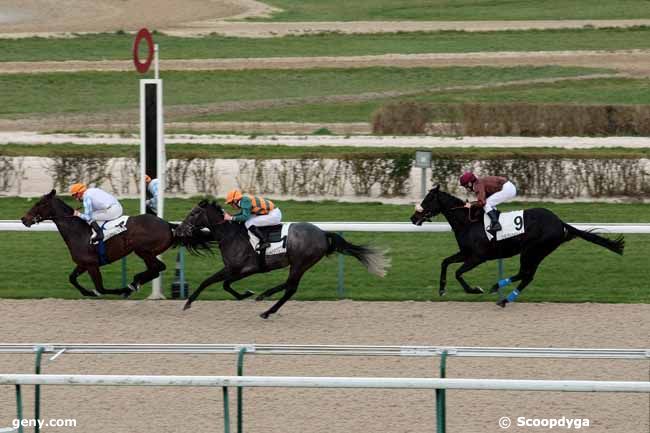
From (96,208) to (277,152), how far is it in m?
7.27

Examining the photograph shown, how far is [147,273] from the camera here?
1103cm

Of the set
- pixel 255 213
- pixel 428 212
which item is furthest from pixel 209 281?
pixel 428 212

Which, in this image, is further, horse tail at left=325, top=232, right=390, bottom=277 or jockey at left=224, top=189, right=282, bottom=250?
horse tail at left=325, top=232, right=390, bottom=277

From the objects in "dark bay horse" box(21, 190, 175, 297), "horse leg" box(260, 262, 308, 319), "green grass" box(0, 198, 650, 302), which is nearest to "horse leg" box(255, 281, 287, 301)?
"horse leg" box(260, 262, 308, 319)

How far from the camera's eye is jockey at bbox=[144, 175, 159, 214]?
11419 mm

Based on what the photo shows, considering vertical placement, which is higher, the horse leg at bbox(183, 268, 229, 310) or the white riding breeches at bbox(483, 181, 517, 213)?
the white riding breeches at bbox(483, 181, 517, 213)

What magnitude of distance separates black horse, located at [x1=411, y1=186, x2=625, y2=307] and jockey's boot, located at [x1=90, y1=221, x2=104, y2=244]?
252cm

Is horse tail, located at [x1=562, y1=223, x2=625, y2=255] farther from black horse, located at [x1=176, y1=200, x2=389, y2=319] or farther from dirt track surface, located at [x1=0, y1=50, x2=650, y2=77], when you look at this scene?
dirt track surface, located at [x1=0, y1=50, x2=650, y2=77]

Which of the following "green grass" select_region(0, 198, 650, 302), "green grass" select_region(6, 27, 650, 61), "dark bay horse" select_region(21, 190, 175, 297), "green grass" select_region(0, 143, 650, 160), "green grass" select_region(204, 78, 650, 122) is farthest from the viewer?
"green grass" select_region(6, 27, 650, 61)

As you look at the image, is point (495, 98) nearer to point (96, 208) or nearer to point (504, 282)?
point (504, 282)

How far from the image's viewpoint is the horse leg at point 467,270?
1091cm

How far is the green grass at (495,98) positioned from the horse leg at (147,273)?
47.1 ft

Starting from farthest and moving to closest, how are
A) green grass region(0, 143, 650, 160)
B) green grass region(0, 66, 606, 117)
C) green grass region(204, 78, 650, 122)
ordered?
1. green grass region(0, 66, 606, 117)
2. green grass region(204, 78, 650, 122)
3. green grass region(0, 143, 650, 160)

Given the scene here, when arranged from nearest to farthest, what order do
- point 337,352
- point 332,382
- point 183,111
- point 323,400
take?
point 332,382 < point 337,352 < point 323,400 < point 183,111
